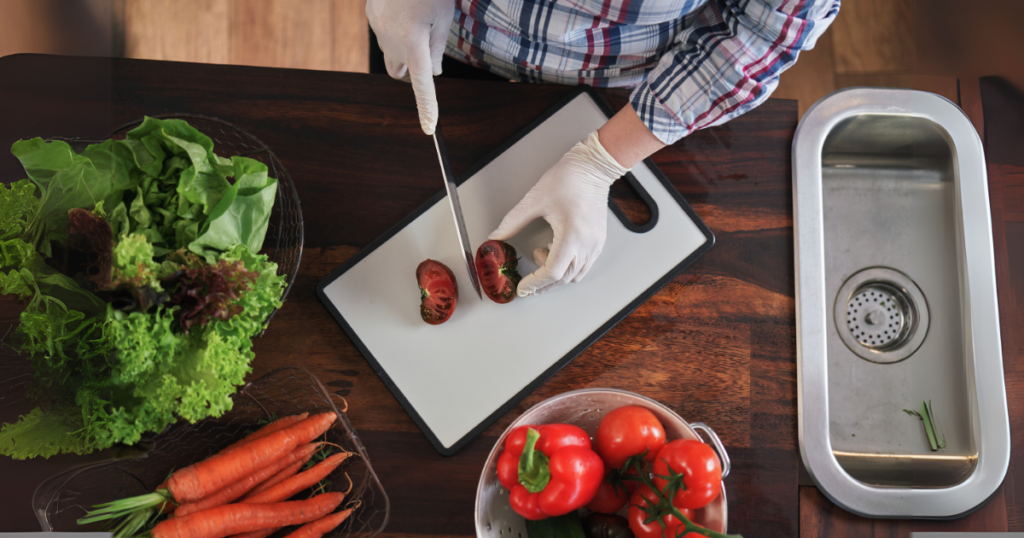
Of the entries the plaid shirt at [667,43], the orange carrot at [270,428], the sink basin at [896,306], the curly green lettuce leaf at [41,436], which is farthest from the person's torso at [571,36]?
the curly green lettuce leaf at [41,436]

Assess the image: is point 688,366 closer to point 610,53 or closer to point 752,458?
point 752,458

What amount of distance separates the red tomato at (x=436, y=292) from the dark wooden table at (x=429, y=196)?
112mm

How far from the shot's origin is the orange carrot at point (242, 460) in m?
0.78

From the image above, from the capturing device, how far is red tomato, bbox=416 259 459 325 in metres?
0.85

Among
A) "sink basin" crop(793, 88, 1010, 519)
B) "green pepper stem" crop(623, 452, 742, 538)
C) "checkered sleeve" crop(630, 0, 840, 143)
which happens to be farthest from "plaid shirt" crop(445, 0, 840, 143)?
"green pepper stem" crop(623, 452, 742, 538)

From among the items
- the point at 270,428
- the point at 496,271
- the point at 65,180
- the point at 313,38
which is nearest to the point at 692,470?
the point at 496,271

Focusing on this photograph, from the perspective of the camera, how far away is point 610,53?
89 cm

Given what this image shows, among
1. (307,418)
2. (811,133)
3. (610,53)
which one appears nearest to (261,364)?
(307,418)

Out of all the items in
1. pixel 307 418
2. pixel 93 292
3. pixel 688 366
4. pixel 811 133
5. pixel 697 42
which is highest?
pixel 697 42

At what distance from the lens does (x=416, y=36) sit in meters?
0.82

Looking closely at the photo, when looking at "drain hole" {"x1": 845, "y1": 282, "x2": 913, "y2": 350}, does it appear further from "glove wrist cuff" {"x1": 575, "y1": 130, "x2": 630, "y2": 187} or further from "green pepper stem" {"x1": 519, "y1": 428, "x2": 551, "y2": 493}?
"green pepper stem" {"x1": 519, "y1": 428, "x2": 551, "y2": 493}

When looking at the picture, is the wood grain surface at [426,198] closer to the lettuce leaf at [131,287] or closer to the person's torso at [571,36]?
the person's torso at [571,36]

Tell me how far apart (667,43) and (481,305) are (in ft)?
1.61

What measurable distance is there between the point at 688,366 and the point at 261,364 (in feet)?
2.09
